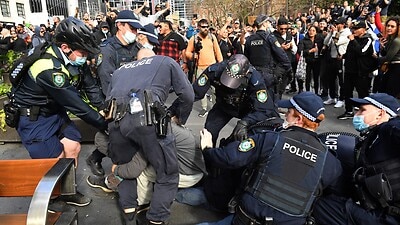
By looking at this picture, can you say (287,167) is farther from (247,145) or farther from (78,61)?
(78,61)

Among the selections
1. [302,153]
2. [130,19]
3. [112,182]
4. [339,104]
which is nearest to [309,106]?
[302,153]

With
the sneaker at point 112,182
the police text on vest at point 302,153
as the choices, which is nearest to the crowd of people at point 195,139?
the police text on vest at point 302,153

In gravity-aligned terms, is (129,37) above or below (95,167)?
above

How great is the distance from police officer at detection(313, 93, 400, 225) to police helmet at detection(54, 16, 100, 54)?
6.78ft

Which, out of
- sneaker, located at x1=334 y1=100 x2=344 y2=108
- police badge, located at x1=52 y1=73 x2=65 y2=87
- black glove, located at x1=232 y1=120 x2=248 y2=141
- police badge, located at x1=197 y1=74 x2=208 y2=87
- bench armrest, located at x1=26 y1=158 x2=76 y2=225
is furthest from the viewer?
sneaker, located at x1=334 y1=100 x2=344 y2=108

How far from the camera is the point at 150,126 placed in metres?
2.53

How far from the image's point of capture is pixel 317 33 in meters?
7.68

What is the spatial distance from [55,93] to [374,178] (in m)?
2.19

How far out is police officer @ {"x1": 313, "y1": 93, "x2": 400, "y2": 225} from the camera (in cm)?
209

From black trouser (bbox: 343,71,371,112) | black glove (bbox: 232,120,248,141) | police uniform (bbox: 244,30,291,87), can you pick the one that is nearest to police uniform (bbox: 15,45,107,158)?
black glove (bbox: 232,120,248,141)

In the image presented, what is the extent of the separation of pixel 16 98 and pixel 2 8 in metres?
36.0

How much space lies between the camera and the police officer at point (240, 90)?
321cm

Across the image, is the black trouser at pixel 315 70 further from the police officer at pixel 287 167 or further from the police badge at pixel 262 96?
the police officer at pixel 287 167

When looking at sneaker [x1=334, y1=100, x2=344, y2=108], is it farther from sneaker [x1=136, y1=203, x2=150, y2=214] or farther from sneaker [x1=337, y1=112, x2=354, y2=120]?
sneaker [x1=136, y1=203, x2=150, y2=214]
